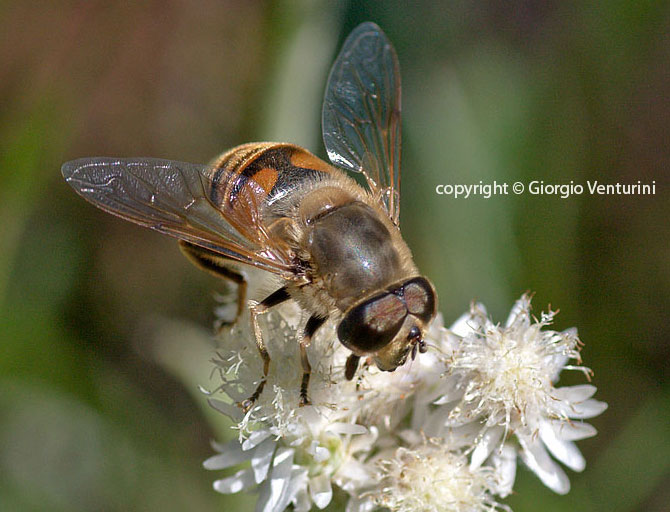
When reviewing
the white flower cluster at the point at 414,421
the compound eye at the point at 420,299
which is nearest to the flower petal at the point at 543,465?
the white flower cluster at the point at 414,421

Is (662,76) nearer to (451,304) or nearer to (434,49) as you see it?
(434,49)

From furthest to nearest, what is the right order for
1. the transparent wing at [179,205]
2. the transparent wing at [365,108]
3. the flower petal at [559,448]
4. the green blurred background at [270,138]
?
the green blurred background at [270,138] → the transparent wing at [365,108] → the flower petal at [559,448] → the transparent wing at [179,205]

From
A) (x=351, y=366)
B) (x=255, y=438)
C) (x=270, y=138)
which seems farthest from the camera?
(x=270, y=138)

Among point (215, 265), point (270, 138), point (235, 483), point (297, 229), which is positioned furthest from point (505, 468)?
point (270, 138)

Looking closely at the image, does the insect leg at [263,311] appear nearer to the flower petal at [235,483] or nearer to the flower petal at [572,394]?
the flower petal at [235,483]

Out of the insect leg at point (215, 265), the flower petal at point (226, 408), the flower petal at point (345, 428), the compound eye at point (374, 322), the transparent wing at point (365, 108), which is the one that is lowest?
the flower petal at point (345, 428)

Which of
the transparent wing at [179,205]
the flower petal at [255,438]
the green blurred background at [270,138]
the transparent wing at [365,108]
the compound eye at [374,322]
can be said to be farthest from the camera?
the green blurred background at [270,138]

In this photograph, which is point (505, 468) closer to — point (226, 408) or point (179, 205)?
point (226, 408)
